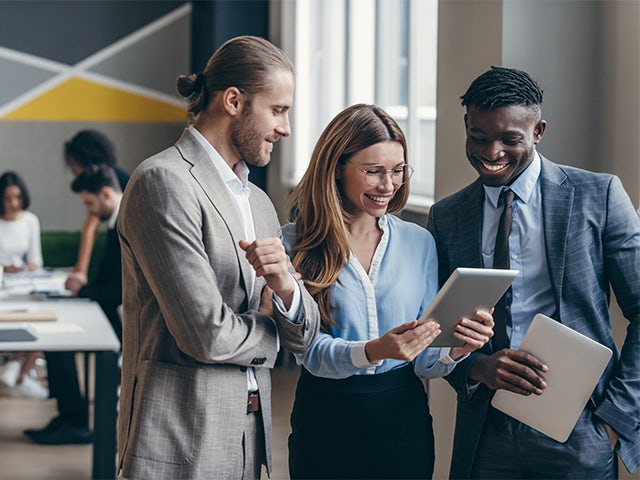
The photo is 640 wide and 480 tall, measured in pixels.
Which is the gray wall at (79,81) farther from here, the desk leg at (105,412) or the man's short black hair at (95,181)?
the desk leg at (105,412)

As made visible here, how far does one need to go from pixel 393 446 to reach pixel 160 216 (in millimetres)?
782

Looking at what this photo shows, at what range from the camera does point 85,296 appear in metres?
5.10

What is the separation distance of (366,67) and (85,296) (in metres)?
2.25

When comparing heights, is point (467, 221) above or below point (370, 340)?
above

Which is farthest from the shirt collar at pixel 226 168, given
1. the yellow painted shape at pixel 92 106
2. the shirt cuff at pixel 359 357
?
the yellow painted shape at pixel 92 106

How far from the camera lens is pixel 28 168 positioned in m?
7.80

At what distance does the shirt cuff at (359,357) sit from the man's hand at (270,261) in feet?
0.83

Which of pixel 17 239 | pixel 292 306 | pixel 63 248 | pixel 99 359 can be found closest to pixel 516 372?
pixel 292 306

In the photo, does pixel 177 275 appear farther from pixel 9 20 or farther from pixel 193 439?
pixel 9 20

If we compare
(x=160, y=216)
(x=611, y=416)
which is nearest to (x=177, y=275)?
(x=160, y=216)

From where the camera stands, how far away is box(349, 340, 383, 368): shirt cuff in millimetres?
2064

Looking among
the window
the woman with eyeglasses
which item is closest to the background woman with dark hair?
the window

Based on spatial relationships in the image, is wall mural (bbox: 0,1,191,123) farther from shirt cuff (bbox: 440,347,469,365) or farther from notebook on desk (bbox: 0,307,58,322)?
shirt cuff (bbox: 440,347,469,365)

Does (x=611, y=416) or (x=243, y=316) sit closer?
(x=243, y=316)
